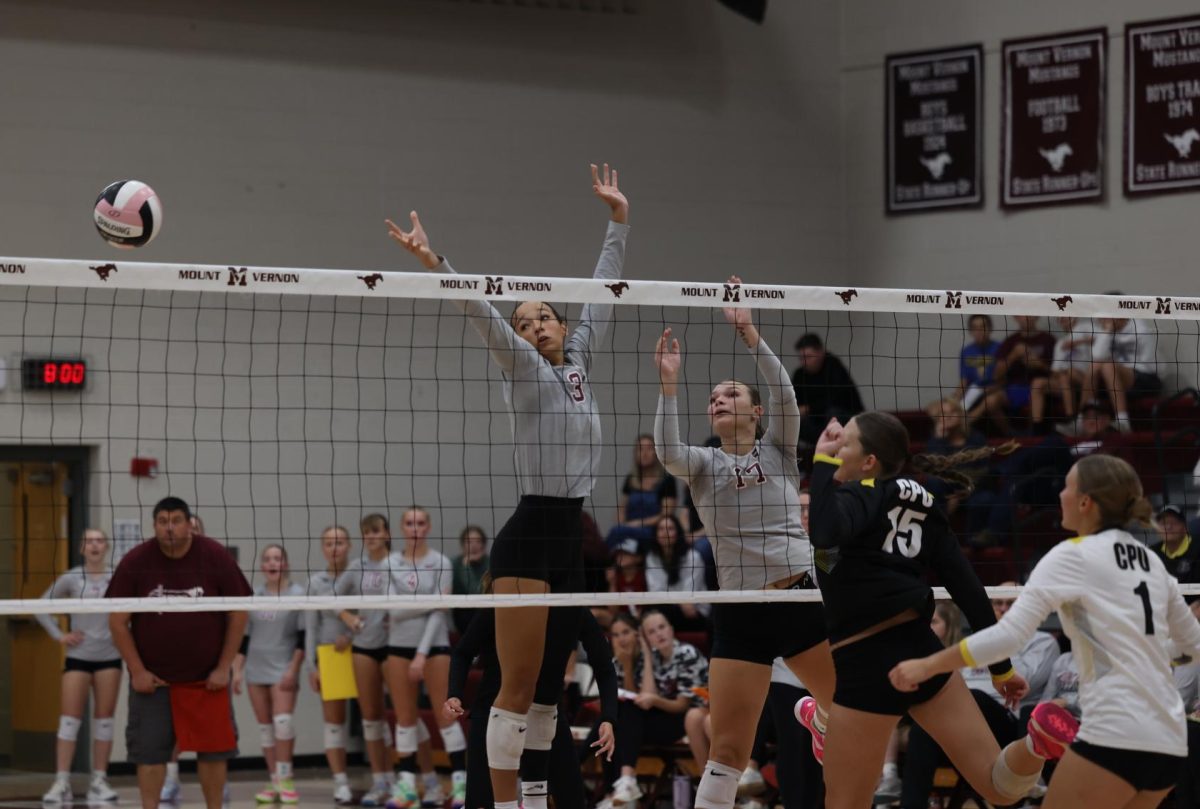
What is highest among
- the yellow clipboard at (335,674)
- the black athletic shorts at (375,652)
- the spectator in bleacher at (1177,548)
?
the spectator in bleacher at (1177,548)

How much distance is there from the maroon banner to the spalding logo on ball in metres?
9.77

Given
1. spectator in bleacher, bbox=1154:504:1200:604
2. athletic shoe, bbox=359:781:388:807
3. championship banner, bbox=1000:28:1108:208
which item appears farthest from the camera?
championship banner, bbox=1000:28:1108:208

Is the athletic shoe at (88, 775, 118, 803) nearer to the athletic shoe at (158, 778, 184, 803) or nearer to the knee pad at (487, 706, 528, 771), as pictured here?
the athletic shoe at (158, 778, 184, 803)

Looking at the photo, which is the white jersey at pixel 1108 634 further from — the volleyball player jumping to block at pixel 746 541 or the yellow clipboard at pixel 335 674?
the yellow clipboard at pixel 335 674

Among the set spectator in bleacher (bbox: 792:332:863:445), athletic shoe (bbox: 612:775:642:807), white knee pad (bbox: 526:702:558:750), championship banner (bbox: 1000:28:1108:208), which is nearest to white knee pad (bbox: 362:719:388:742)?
athletic shoe (bbox: 612:775:642:807)

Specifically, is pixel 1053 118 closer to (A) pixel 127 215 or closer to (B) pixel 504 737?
(A) pixel 127 215

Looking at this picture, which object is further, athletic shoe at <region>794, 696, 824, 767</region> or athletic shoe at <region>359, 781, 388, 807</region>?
athletic shoe at <region>359, 781, 388, 807</region>

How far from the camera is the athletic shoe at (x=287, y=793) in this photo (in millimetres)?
11461

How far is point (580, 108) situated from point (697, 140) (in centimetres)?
121

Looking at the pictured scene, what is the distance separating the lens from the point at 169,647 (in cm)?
894

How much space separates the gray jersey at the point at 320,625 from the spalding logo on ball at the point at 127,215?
5245 millimetres

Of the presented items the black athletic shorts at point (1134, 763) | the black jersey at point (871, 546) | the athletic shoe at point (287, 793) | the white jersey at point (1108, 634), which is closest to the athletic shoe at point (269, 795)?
the athletic shoe at point (287, 793)

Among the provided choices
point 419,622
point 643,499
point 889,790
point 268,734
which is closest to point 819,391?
point 643,499

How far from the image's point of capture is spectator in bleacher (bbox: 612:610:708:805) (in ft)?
33.0
